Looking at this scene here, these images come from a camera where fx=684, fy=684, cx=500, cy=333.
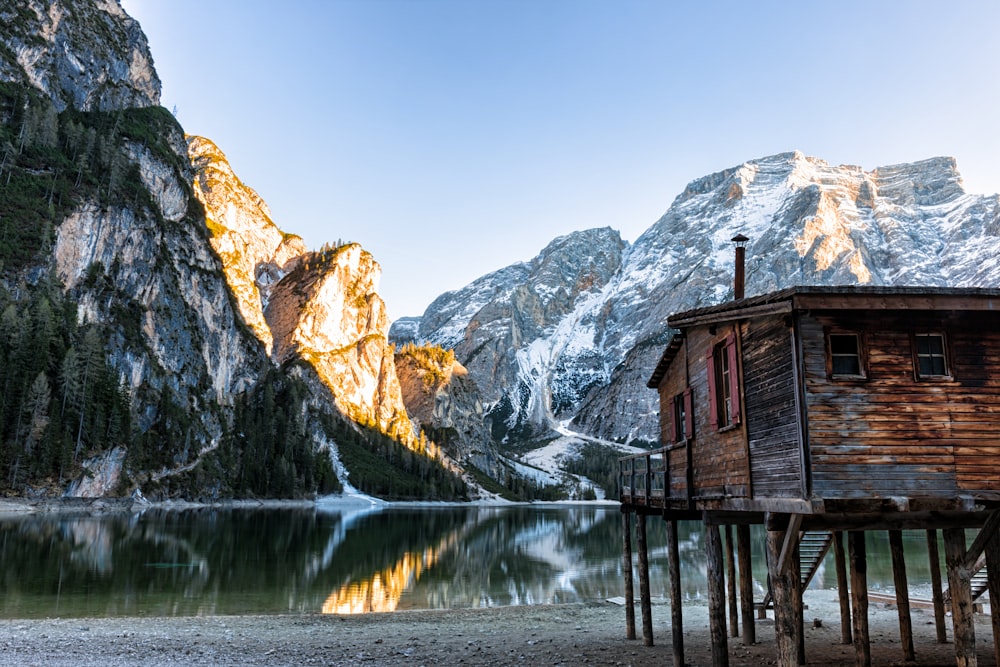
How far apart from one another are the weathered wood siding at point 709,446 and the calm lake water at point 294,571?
23.5 meters

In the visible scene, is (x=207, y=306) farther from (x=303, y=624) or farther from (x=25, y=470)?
(x=303, y=624)

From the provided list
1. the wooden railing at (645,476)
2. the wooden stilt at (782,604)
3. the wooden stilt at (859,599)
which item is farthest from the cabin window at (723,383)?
the wooden stilt at (859,599)

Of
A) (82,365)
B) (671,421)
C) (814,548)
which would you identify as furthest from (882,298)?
(82,365)

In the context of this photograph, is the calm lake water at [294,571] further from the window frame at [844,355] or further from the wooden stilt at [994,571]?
the window frame at [844,355]

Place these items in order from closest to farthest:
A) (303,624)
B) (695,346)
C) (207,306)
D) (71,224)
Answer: (695,346)
(303,624)
(71,224)
(207,306)

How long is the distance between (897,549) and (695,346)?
9465 millimetres

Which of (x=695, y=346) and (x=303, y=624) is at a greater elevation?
(x=695, y=346)

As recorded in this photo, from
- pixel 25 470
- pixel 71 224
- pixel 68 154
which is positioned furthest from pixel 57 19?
pixel 25 470

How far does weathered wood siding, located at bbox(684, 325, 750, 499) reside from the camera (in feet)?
53.6

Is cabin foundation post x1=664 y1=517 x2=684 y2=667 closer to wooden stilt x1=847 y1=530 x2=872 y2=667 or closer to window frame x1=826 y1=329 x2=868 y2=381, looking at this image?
wooden stilt x1=847 y1=530 x2=872 y2=667

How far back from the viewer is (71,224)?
142 meters

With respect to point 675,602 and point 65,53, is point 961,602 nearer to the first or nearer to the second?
point 675,602

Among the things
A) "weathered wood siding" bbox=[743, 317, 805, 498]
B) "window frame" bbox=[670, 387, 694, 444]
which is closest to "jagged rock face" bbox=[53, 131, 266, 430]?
"window frame" bbox=[670, 387, 694, 444]

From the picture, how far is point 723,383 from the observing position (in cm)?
1778
